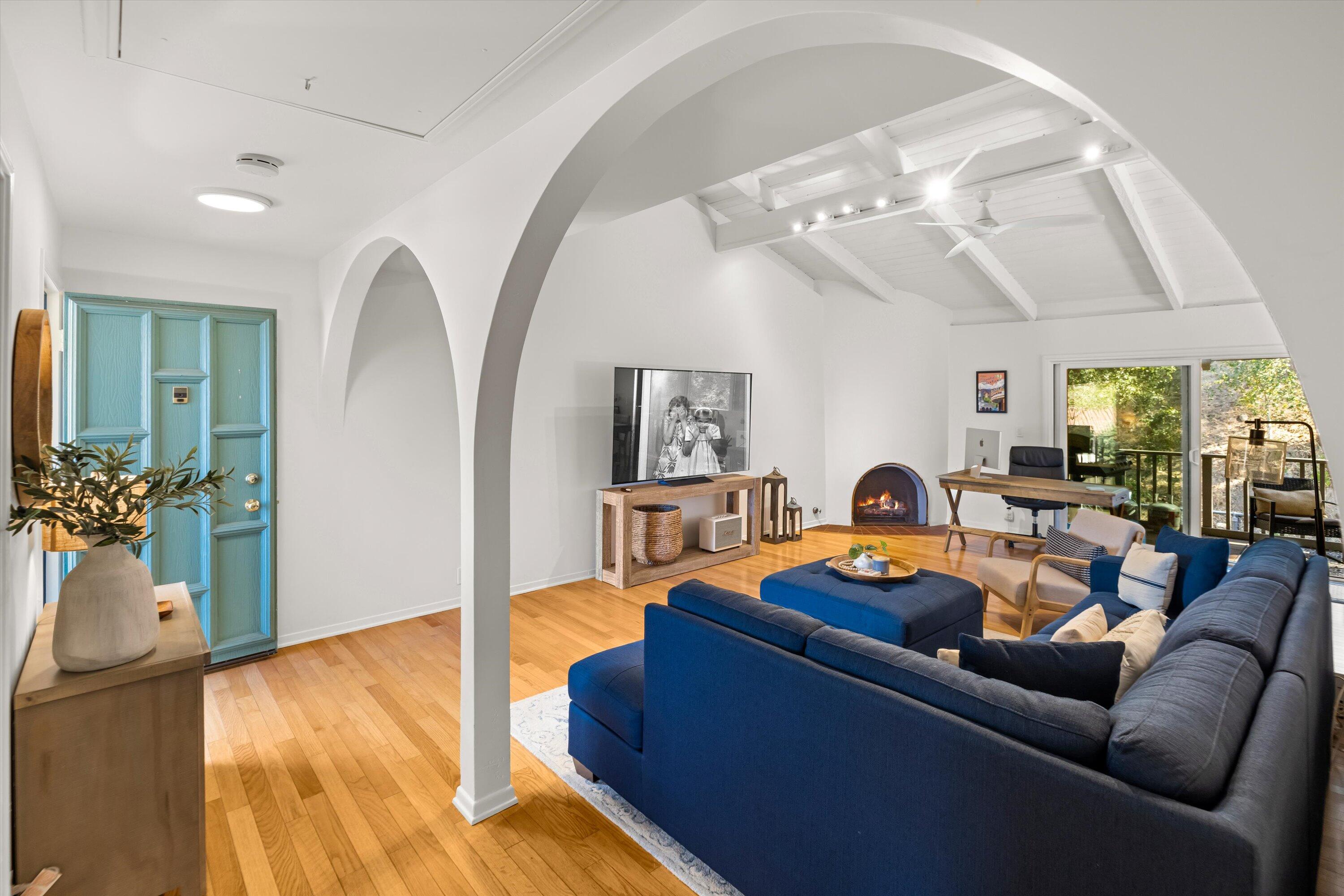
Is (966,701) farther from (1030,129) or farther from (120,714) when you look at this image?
(1030,129)

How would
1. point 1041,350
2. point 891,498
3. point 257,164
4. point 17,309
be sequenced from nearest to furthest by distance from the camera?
1. point 17,309
2. point 257,164
3. point 1041,350
4. point 891,498

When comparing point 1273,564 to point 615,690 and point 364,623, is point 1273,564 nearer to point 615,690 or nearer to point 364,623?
point 615,690

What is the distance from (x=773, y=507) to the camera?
6.50 meters

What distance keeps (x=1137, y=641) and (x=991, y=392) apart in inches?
230

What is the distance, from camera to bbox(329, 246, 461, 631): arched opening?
4016 millimetres

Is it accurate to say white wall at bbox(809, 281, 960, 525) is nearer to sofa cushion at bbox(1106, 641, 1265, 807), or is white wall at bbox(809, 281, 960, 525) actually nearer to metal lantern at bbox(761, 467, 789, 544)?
metal lantern at bbox(761, 467, 789, 544)

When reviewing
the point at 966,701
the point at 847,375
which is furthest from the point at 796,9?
the point at 847,375

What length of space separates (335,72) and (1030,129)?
4.16m

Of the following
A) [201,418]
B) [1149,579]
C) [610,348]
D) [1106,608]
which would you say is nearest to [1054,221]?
[1149,579]

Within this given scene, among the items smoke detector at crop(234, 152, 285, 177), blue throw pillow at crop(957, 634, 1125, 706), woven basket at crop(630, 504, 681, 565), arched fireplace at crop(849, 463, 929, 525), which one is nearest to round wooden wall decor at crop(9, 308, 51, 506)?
smoke detector at crop(234, 152, 285, 177)

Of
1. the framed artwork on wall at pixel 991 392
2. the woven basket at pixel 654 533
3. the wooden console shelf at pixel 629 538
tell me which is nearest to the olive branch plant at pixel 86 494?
the wooden console shelf at pixel 629 538

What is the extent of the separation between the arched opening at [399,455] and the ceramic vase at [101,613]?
208 centimetres

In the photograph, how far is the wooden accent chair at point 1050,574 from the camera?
3.71 meters

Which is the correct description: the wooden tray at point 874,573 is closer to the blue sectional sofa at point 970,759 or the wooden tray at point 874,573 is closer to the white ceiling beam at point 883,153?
the blue sectional sofa at point 970,759
